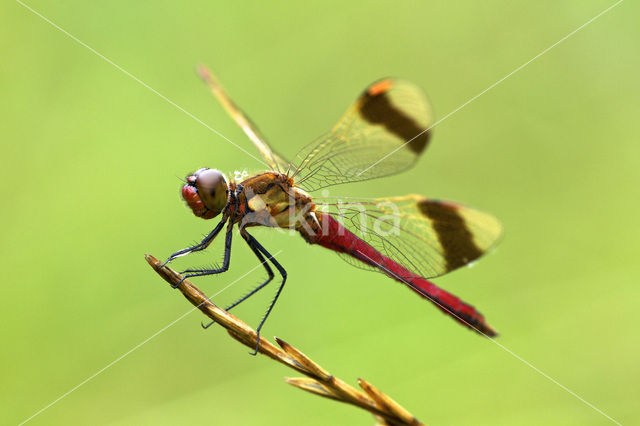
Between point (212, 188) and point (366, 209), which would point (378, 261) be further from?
point (212, 188)

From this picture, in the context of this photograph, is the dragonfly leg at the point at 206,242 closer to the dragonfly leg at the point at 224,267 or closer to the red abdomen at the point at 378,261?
the dragonfly leg at the point at 224,267

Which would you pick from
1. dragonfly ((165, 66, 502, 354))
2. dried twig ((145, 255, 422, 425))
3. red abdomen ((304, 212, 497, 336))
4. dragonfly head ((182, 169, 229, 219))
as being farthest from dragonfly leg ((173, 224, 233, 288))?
dried twig ((145, 255, 422, 425))

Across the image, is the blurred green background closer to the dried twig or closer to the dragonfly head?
the dragonfly head

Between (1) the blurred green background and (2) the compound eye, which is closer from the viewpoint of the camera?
(2) the compound eye

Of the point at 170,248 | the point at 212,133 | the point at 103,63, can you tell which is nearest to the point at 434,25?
the point at 212,133

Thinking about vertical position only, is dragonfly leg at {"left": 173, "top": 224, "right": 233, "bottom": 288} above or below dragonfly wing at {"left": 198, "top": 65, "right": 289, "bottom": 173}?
below
